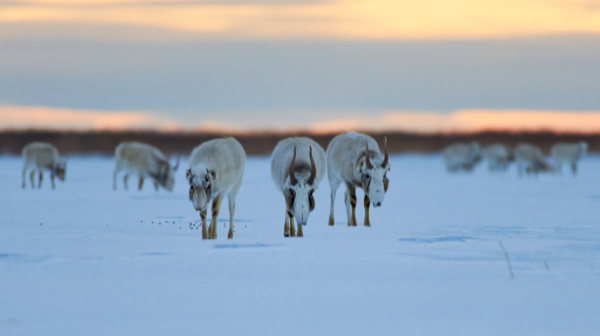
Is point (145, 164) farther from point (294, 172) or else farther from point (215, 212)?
point (294, 172)

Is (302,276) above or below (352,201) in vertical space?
below

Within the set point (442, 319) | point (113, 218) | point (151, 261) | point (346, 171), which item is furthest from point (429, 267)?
point (113, 218)

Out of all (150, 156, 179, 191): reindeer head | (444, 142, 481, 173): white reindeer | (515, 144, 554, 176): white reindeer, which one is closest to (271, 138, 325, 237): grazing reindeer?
(150, 156, 179, 191): reindeer head

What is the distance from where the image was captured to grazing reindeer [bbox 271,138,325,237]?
9.73m

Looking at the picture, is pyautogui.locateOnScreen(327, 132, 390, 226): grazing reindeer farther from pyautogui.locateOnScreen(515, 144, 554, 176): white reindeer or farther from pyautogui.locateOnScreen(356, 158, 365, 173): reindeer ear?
pyautogui.locateOnScreen(515, 144, 554, 176): white reindeer

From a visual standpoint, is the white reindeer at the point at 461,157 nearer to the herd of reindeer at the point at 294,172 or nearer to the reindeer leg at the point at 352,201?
the herd of reindeer at the point at 294,172

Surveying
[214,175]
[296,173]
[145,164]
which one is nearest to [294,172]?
[296,173]

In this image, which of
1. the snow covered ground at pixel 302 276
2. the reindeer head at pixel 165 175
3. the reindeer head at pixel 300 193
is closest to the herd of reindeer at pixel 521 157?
the reindeer head at pixel 165 175

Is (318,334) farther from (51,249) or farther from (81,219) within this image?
(81,219)

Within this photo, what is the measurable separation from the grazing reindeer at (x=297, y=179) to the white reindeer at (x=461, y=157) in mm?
28857

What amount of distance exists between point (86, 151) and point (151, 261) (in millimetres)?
49926

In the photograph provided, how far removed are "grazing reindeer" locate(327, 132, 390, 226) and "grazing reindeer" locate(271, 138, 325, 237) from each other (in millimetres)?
624

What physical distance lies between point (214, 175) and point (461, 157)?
30.8 m

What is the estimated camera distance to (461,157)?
3897 cm
